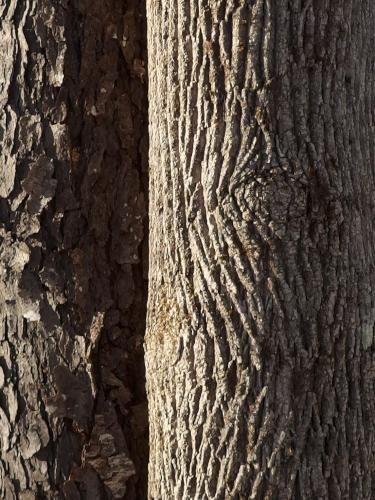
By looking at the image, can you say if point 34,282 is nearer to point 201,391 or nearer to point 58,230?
point 58,230

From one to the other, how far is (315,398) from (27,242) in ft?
3.94

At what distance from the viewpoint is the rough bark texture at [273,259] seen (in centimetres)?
238

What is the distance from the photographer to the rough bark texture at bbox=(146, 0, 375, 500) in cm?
238

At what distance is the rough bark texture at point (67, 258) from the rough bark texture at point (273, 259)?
1.92 ft

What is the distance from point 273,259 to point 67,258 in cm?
92

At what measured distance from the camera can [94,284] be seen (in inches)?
119

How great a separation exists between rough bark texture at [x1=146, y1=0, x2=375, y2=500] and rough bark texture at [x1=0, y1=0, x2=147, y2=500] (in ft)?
1.92

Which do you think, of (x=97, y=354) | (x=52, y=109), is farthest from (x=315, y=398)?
(x=52, y=109)

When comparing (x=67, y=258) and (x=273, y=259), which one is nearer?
(x=273, y=259)

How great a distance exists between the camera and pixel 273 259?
2377 millimetres

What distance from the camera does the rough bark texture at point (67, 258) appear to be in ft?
9.80

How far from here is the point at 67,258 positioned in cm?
300

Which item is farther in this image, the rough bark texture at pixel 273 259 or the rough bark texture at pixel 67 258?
the rough bark texture at pixel 67 258

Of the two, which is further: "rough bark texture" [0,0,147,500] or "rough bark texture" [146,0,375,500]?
"rough bark texture" [0,0,147,500]
